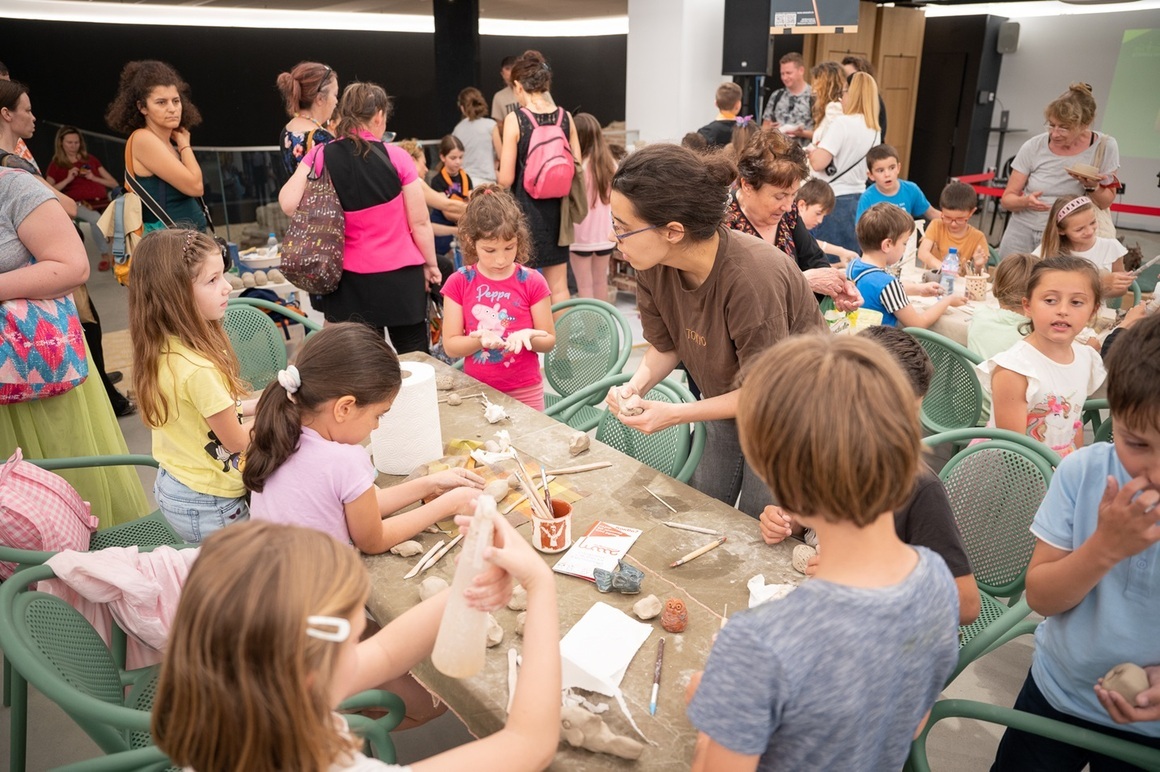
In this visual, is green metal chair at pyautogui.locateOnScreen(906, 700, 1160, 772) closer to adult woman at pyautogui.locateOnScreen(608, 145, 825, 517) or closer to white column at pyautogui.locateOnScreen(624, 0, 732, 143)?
adult woman at pyautogui.locateOnScreen(608, 145, 825, 517)

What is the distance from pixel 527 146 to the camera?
4977 millimetres

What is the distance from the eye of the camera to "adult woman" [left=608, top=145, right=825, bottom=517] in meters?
2.07

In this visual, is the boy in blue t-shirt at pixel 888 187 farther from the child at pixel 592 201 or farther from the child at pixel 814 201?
the child at pixel 592 201

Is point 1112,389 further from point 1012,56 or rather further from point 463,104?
point 1012,56

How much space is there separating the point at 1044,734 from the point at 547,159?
415 centimetres

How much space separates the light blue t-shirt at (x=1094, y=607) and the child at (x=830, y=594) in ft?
1.78

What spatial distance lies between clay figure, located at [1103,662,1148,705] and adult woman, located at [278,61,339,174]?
3.80 meters

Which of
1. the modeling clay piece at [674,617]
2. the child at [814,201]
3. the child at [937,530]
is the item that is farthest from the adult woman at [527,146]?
the child at [937,530]

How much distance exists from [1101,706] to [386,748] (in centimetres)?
138

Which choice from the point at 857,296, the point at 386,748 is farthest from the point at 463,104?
the point at 386,748

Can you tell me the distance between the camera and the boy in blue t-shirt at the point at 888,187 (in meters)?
5.06

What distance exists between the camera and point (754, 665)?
101cm

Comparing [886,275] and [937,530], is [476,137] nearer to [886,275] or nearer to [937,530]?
[886,275]

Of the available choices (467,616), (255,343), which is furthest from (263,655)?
(255,343)
